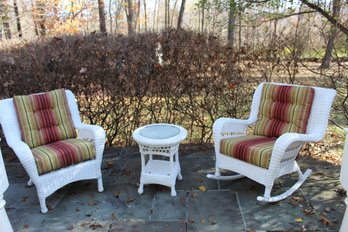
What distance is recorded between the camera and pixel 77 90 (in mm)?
4152

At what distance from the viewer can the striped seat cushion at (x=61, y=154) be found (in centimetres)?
263

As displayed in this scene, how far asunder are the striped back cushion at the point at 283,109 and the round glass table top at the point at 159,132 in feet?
3.22

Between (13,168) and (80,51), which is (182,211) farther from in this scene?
(80,51)

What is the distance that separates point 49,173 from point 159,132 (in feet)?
3.58

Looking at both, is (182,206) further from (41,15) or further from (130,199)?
(41,15)

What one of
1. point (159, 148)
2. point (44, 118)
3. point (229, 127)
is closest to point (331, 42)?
point (229, 127)

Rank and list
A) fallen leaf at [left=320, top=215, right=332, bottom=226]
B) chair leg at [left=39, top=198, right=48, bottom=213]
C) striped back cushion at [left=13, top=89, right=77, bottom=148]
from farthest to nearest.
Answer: striped back cushion at [left=13, top=89, right=77, bottom=148]
chair leg at [left=39, top=198, right=48, bottom=213]
fallen leaf at [left=320, top=215, right=332, bottom=226]

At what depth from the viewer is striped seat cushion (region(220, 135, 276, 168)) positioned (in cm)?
269

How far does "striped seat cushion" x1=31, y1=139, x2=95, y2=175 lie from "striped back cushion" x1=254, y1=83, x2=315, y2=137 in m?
1.85

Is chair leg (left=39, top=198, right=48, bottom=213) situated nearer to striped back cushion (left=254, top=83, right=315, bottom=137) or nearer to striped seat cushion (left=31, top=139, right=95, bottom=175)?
striped seat cushion (left=31, top=139, right=95, bottom=175)

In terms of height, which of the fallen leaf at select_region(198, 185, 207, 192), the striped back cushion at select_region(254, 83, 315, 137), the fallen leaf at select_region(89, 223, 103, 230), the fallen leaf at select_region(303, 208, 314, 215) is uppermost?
the striped back cushion at select_region(254, 83, 315, 137)

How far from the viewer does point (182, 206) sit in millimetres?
2729

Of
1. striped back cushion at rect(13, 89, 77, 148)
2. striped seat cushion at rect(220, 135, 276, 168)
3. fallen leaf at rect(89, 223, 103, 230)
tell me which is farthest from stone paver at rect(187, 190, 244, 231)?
striped back cushion at rect(13, 89, 77, 148)

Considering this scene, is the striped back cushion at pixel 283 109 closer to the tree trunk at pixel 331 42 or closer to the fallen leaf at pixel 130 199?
the tree trunk at pixel 331 42
